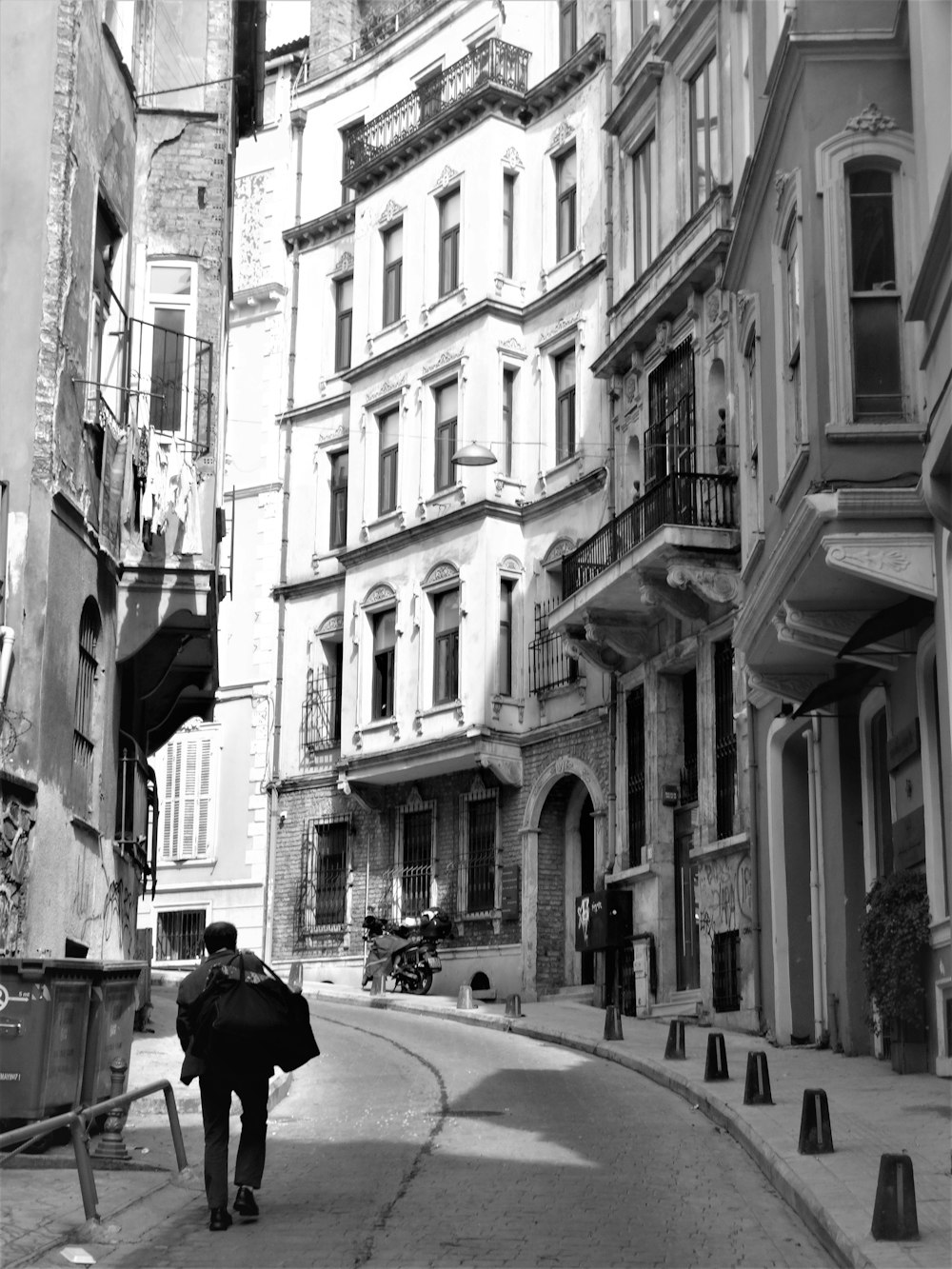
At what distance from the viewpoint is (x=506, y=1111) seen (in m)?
14.9

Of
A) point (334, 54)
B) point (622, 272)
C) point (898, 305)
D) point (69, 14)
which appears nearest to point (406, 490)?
point (622, 272)

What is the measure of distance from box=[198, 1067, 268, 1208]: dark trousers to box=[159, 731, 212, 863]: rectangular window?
30.1 m

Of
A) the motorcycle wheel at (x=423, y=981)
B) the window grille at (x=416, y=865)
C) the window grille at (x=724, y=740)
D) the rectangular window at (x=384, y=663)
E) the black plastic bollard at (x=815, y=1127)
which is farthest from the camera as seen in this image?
the rectangular window at (x=384, y=663)

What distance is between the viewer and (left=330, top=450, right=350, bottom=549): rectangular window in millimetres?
39938

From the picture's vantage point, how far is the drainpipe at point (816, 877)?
1961 centimetres

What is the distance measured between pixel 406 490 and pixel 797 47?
20.3m

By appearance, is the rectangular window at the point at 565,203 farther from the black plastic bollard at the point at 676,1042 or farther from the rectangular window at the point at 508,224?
the black plastic bollard at the point at 676,1042

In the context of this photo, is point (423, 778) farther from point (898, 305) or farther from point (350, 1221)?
point (350, 1221)

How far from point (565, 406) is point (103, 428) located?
51.5 ft

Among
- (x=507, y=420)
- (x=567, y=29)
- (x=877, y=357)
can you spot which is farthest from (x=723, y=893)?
(x=567, y=29)

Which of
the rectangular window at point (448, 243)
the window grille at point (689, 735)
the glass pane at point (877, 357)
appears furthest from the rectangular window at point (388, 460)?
the glass pane at point (877, 357)

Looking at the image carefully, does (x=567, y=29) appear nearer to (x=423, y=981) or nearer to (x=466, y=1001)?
(x=423, y=981)

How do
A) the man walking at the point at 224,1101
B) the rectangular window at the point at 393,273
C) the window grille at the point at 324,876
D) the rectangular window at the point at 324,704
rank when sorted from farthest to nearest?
the rectangular window at the point at 324,704
the rectangular window at the point at 393,273
the window grille at the point at 324,876
the man walking at the point at 224,1101

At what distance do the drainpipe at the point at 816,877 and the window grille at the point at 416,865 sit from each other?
51.5ft
